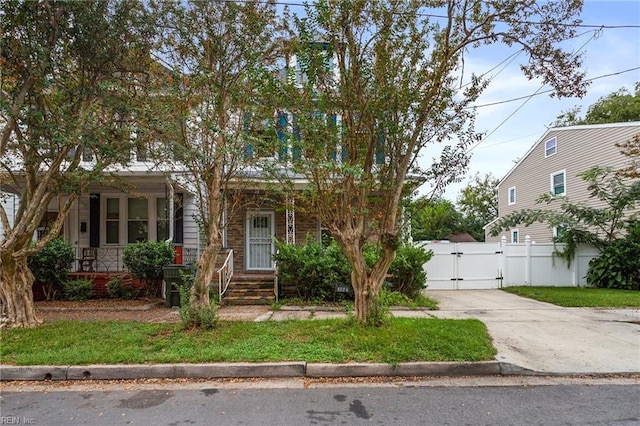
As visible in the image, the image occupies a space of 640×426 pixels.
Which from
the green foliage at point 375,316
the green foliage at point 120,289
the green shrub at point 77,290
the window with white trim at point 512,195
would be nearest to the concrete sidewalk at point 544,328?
the green foliage at point 375,316

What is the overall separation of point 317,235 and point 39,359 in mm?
8560

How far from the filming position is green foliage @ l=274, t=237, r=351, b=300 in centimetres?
957

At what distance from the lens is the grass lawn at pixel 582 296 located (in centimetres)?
938

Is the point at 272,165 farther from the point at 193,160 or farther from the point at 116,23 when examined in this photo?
the point at 116,23

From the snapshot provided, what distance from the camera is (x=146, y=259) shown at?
9844mm

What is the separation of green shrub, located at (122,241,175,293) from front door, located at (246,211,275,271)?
2918 millimetres

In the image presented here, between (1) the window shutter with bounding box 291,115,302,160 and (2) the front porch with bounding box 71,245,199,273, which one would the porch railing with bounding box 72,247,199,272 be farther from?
(1) the window shutter with bounding box 291,115,302,160

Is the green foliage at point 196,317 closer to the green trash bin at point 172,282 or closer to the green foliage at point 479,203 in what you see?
the green trash bin at point 172,282

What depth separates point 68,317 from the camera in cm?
786

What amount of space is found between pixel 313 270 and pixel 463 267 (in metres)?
5.80

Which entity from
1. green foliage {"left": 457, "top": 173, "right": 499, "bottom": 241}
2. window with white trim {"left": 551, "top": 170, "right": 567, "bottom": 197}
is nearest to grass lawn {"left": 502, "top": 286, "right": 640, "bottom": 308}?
window with white trim {"left": 551, "top": 170, "right": 567, "bottom": 197}

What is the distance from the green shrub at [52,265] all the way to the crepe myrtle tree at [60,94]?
3.02 meters

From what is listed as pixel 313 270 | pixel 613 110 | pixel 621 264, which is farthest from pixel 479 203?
pixel 313 270

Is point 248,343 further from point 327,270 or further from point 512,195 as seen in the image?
Result: point 512,195
